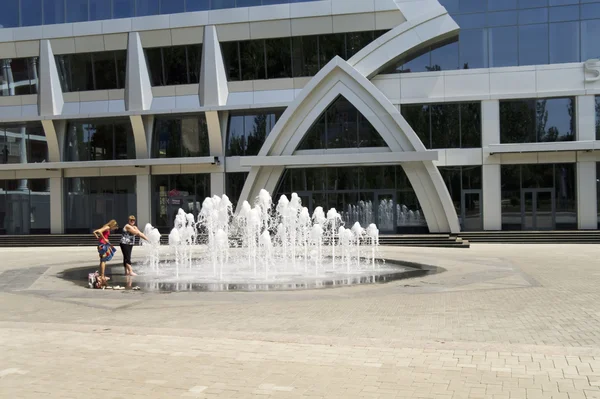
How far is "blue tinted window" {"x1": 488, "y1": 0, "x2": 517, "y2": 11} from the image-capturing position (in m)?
32.5

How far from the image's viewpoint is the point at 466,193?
32.4 meters

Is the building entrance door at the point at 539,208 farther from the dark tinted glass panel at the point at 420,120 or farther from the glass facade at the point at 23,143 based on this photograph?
the glass facade at the point at 23,143

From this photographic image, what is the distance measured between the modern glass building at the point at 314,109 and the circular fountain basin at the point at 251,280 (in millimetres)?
15181

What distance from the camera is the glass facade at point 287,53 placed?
33594mm

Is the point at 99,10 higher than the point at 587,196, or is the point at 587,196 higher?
the point at 99,10

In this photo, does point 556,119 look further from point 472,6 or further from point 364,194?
point 364,194

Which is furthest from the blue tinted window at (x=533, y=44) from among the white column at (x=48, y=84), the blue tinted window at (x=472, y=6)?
the white column at (x=48, y=84)

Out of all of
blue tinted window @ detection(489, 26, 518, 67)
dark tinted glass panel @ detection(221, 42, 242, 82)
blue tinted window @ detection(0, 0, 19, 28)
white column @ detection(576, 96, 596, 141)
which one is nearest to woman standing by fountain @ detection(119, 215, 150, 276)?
dark tinted glass panel @ detection(221, 42, 242, 82)

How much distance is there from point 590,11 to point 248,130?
19.5 metres

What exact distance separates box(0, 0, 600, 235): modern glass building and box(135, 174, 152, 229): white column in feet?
0.28

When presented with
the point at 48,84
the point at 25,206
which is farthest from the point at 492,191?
the point at 25,206

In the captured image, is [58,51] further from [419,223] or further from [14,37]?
[419,223]

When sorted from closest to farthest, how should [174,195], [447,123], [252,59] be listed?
[447,123] < [252,59] < [174,195]

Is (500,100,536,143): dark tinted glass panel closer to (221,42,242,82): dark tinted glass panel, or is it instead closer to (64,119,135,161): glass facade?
(221,42,242,82): dark tinted glass panel
